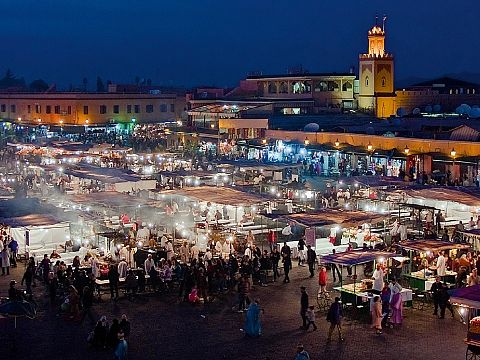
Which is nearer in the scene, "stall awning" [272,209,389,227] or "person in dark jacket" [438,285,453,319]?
"person in dark jacket" [438,285,453,319]

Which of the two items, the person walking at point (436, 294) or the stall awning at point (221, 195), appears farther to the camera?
the stall awning at point (221, 195)

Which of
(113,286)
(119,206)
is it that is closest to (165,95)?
(119,206)

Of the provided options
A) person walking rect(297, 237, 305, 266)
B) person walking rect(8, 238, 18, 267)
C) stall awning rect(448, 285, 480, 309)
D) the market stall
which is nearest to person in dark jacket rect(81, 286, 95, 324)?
person walking rect(8, 238, 18, 267)

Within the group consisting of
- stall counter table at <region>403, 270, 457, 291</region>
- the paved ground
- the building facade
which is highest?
the building facade

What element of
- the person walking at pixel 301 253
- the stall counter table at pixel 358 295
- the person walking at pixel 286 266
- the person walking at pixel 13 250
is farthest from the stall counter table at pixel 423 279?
the person walking at pixel 13 250

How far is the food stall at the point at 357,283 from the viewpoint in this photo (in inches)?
682

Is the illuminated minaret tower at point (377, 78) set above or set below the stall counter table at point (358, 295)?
above

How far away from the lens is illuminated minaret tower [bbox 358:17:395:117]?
62.8m

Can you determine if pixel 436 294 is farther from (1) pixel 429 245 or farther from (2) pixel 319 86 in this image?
(2) pixel 319 86

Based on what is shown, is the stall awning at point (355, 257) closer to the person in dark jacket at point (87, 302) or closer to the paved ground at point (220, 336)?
the paved ground at point (220, 336)

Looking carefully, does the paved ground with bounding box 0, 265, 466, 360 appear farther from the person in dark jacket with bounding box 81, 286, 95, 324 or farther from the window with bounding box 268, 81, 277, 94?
the window with bounding box 268, 81, 277, 94

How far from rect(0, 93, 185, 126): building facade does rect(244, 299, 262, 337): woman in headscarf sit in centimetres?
5316

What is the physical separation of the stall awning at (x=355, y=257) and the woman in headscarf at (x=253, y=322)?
287cm

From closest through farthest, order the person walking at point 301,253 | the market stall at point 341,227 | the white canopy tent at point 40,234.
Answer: the market stall at point 341,227 < the person walking at point 301,253 < the white canopy tent at point 40,234
